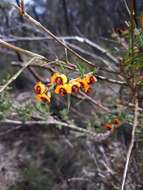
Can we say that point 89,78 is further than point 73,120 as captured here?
No

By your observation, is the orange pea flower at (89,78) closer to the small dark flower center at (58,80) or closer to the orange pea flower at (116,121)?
the small dark flower center at (58,80)

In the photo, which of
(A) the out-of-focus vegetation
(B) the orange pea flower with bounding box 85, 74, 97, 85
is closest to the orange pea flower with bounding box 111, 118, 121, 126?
(A) the out-of-focus vegetation

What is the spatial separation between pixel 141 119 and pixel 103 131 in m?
0.47

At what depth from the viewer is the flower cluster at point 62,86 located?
1.12 m

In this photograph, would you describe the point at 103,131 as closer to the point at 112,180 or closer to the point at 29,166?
the point at 112,180

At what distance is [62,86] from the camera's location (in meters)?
1.12

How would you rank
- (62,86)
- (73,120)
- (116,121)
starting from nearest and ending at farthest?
(62,86), (116,121), (73,120)

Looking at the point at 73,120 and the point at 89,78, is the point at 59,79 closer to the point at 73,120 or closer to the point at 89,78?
the point at 89,78

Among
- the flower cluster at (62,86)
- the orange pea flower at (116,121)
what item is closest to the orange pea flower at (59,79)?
the flower cluster at (62,86)

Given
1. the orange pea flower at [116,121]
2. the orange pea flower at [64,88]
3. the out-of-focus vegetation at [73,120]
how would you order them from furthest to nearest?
1. the orange pea flower at [116,121]
2. the out-of-focus vegetation at [73,120]
3. the orange pea flower at [64,88]

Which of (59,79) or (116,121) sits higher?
(59,79)

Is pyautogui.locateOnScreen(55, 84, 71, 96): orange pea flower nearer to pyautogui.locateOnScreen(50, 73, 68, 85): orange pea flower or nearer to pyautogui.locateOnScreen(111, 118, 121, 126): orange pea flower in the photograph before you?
pyautogui.locateOnScreen(50, 73, 68, 85): orange pea flower

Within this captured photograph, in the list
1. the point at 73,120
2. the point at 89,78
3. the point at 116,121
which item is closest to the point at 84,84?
the point at 89,78

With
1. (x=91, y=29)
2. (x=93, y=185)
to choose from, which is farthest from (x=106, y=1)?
(x=93, y=185)
